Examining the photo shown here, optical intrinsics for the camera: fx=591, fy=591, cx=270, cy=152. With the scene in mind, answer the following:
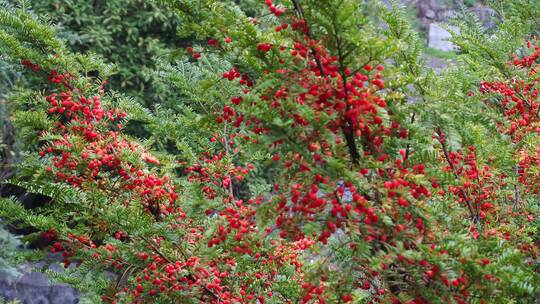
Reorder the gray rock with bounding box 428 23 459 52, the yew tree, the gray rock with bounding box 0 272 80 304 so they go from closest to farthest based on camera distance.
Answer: the yew tree → the gray rock with bounding box 0 272 80 304 → the gray rock with bounding box 428 23 459 52

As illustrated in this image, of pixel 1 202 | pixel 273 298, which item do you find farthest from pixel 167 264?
pixel 1 202

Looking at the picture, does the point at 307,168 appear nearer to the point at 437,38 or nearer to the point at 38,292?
the point at 38,292

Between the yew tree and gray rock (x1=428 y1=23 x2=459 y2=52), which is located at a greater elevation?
the yew tree

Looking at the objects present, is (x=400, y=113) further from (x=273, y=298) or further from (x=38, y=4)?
(x=38, y=4)

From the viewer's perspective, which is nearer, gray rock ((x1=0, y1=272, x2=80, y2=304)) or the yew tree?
the yew tree

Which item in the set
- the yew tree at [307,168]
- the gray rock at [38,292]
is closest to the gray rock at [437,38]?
the gray rock at [38,292]

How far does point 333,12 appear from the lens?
7.06 feet

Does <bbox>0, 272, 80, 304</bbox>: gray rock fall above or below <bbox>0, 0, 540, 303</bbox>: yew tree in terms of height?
below

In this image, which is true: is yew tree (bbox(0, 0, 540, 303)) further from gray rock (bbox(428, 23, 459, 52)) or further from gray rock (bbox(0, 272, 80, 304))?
gray rock (bbox(428, 23, 459, 52))

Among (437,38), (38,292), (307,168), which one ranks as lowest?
(437,38)

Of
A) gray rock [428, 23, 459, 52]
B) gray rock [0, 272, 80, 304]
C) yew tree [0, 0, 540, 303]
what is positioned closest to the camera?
yew tree [0, 0, 540, 303]

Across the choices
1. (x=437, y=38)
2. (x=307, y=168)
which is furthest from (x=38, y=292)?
(x=437, y=38)

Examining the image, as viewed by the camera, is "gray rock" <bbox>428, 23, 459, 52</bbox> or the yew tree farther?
"gray rock" <bbox>428, 23, 459, 52</bbox>

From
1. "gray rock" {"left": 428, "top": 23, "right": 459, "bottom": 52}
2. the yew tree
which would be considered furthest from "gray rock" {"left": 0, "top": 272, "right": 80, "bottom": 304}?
"gray rock" {"left": 428, "top": 23, "right": 459, "bottom": 52}
